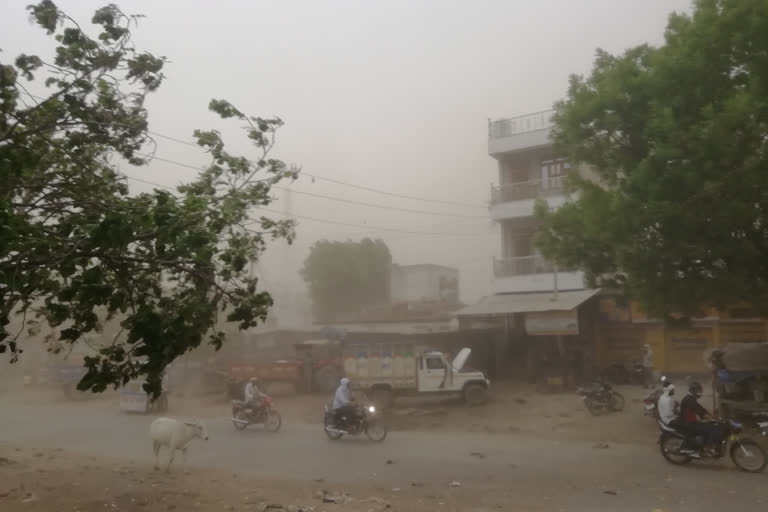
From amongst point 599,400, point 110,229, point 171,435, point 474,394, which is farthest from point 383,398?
point 110,229

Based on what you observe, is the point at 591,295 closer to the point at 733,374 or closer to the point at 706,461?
the point at 733,374

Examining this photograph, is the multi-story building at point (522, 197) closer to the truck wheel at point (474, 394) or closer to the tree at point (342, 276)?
the truck wheel at point (474, 394)

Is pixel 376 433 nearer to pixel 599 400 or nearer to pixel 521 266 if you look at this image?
pixel 599 400

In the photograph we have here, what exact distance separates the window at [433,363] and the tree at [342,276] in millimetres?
25066

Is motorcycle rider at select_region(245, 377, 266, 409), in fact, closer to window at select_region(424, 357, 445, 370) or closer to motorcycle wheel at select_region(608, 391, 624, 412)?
window at select_region(424, 357, 445, 370)

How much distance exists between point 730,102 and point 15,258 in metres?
11.0

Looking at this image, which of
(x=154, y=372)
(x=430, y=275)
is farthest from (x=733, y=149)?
(x=430, y=275)

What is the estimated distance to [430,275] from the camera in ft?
166

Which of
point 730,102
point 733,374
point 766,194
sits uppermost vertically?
point 730,102

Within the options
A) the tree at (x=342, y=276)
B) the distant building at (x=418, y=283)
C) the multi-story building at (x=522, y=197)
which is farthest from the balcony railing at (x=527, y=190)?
the distant building at (x=418, y=283)

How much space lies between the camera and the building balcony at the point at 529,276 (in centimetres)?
2439

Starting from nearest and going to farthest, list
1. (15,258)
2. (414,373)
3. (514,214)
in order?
1. (15,258)
2. (414,373)
3. (514,214)

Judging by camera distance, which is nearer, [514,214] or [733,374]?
[733,374]

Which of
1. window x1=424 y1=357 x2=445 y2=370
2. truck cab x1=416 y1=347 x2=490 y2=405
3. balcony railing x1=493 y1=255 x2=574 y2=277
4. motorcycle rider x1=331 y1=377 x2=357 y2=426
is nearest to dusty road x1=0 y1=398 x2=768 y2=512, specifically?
motorcycle rider x1=331 y1=377 x2=357 y2=426
